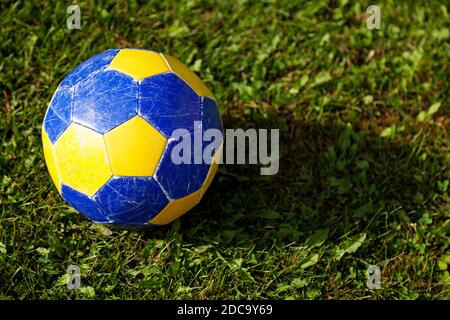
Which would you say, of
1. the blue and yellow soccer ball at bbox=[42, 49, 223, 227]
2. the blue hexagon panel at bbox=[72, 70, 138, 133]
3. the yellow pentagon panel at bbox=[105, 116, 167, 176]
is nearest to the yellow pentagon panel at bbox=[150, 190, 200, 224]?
the blue and yellow soccer ball at bbox=[42, 49, 223, 227]

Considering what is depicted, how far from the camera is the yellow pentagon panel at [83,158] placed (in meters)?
2.80

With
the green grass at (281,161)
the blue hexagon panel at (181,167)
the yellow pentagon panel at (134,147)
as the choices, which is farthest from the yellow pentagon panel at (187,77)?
the green grass at (281,161)

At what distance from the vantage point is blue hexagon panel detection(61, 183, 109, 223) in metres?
2.93

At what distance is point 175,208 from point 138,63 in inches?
29.5

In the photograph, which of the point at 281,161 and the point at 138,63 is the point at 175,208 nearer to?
the point at 138,63

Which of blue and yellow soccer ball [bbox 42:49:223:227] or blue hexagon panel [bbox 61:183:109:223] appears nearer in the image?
blue and yellow soccer ball [bbox 42:49:223:227]

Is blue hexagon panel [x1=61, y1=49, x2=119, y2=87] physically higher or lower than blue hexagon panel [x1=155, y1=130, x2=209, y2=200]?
higher

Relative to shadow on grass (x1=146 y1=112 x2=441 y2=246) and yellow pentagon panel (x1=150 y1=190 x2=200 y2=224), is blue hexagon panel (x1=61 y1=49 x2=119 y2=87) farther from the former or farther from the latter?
shadow on grass (x1=146 y1=112 x2=441 y2=246)

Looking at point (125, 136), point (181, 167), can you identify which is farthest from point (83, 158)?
point (181, 167)

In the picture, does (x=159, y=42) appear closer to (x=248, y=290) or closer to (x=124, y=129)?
(x=124, y=129)

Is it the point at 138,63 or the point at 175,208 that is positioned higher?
the point at 138,63

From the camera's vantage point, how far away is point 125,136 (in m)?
2.79

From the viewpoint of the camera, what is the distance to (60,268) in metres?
3.25
